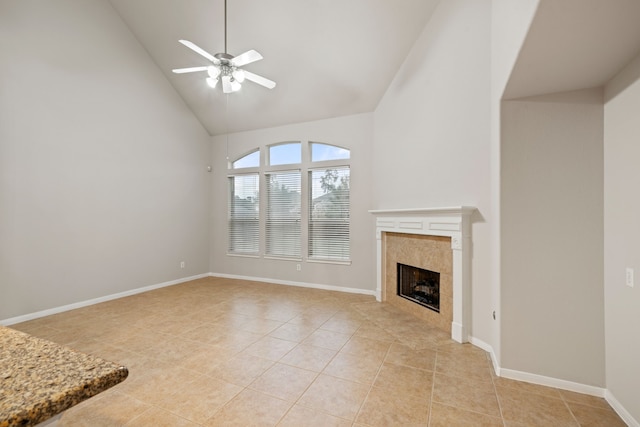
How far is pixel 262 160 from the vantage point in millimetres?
5797

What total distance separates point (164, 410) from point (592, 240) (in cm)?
336

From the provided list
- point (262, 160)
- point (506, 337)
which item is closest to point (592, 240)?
point (506, 337)

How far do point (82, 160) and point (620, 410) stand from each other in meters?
6.33

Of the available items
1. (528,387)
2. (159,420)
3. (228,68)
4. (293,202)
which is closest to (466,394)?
(528,387)

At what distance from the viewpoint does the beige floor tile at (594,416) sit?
5.89ft

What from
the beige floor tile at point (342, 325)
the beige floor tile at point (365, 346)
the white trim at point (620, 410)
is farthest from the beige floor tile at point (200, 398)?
the white trim at point (620, 410)

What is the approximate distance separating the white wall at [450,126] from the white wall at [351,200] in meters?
0.63

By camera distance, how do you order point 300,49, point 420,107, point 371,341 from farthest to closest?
1. point 300,49
2. point 420,107
3. point 371,341

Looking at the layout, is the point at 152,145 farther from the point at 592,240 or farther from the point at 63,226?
the point at 592,240

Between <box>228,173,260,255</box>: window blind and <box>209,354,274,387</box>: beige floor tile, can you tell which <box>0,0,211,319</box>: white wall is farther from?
<box>209,354,274,387</box>: beige floor tile

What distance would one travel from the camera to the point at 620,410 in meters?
1.87

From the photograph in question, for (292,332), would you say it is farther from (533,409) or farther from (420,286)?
(533,409)

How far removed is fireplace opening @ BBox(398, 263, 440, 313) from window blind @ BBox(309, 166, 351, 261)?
1141 millimetres

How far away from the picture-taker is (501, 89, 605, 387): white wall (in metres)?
2.09
